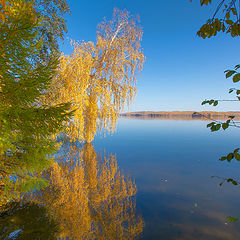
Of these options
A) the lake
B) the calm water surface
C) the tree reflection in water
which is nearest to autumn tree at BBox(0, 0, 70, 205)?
the tree reflection in water

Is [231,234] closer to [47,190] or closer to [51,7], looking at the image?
[47,190]

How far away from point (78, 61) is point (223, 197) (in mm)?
10116

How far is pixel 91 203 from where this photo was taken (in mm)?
4789

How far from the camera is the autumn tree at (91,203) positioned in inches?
142

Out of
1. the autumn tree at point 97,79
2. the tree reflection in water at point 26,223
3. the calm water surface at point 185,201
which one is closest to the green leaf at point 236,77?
the calm water surface at point 185,201

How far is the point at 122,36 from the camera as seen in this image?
1075 cm

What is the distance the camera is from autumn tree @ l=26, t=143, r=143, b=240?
3.60m

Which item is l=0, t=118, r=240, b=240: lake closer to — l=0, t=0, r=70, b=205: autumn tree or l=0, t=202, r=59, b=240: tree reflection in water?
l=0, t=202, r=59, b=240: tree reflection in water

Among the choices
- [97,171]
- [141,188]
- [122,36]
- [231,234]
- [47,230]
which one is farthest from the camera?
[122,36]

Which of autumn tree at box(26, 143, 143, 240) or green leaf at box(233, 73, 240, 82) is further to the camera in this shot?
autumn tree at box(26, 143, 143, 240)

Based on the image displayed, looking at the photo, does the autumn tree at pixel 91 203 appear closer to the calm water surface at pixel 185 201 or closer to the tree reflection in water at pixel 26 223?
the tree reflection in water at pixel 26 223

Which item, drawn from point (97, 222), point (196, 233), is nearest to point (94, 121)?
point (97, 222)

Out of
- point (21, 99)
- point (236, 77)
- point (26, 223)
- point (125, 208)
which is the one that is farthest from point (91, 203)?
point (236, 77)

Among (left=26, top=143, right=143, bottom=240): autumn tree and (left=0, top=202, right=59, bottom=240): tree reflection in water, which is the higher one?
(left=0, top=202, right=59, bottom=240): tree reflection in water
